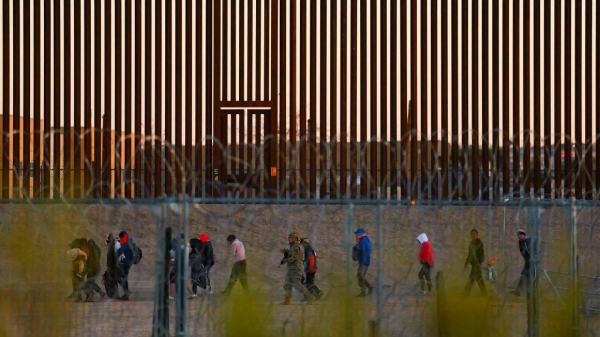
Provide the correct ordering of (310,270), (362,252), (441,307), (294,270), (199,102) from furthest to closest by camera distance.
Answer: (199,102)
(362,252)
(310,270)
(294,270)
(441,307)

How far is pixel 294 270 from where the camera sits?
8945 millimetres

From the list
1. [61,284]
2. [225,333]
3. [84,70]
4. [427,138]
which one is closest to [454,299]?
[225,333]

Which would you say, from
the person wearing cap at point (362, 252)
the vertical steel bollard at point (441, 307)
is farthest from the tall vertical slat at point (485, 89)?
the vertical steel bollard at point (441, 307)

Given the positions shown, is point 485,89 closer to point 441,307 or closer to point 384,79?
point 384,79

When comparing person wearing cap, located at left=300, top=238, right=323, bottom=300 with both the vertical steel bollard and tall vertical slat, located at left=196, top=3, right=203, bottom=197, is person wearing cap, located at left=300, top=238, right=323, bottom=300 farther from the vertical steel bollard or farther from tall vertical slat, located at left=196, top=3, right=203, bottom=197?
tall vertical slat, located at left=196, top=3, right=203, bottom=197

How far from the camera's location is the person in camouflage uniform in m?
7.51

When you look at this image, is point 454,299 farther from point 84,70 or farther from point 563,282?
point 84,70

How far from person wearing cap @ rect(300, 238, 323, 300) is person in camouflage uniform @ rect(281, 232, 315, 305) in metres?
0.05

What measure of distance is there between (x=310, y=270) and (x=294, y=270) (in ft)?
1.54

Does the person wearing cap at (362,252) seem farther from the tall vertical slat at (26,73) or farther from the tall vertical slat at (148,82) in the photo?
the tall vertical slat at (26,73)

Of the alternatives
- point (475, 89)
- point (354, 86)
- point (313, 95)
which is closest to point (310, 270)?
point (313, 95)

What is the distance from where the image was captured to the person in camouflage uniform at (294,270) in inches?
296

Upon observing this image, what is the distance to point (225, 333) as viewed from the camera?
6645 mm

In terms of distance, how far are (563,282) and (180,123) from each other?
9.47 meters
